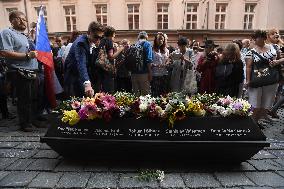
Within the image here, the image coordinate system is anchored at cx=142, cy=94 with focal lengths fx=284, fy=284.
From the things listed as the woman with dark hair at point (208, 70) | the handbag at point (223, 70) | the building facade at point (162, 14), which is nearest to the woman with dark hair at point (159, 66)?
the woman with dark hair at point (208, 70)

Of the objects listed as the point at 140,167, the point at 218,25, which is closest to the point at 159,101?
the point at 140,167

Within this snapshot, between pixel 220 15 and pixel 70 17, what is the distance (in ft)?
41.2

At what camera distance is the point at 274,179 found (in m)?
3.72

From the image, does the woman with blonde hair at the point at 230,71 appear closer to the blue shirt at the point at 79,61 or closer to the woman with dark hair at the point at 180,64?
the woman with dark hair at the point at 180,64

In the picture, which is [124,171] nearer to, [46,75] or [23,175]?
[23,175]

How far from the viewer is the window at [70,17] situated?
23.8 m

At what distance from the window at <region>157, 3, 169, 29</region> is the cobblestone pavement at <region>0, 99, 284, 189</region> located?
1991 centimetres

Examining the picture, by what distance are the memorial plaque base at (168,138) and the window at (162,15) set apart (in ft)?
67.3

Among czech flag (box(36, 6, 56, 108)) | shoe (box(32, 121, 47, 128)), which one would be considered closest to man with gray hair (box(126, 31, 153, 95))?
czech flag (box(36, 6, 56, 108))

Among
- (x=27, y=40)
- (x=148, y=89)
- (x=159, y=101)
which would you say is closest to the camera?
(x=159, y=101)

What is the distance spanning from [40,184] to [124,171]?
110 cm

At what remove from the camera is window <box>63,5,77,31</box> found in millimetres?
23812

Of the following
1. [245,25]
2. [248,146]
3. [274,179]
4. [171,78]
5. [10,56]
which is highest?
[245,25]

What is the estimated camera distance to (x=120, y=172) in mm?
3893
